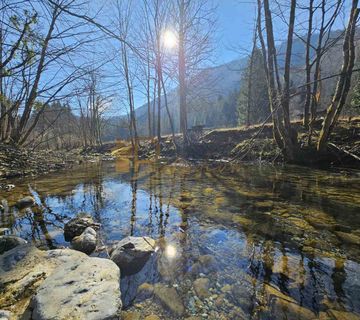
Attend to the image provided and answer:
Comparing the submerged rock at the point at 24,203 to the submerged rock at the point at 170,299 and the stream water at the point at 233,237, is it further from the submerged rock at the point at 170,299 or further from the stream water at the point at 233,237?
the submerged rock at the point at 170,299

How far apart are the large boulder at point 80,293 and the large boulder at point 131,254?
0.37 metres

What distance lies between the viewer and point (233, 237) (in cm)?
337

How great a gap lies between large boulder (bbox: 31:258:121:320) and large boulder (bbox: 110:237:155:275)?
37 centimetres

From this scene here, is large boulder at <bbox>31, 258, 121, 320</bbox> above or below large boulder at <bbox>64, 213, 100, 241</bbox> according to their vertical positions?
above

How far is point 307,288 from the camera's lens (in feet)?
7.34

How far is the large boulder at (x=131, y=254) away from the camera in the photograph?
2.67 m

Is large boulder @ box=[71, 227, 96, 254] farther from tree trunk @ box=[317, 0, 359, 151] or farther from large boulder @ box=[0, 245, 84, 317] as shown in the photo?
tree trunk @ box=[317, 0, 359, 151]

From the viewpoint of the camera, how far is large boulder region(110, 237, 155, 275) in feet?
8.76

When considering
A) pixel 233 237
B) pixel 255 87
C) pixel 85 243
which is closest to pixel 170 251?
pixel 233 237

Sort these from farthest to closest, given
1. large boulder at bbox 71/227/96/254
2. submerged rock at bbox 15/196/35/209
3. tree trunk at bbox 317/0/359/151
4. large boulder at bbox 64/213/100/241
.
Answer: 1. tree trunk at bbox 317/0/359/151
2. submerged rock at bbox 15/196/35/209
3. large boulder at bbox 64/213/100/241
4. large boulder at bbox 71/227/96/254

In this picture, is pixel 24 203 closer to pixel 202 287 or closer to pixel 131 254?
pixel 131 254

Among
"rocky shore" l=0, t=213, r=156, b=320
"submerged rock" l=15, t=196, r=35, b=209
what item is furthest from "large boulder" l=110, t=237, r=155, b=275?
"submerged rock" l=15, t=196, r=35, b=209

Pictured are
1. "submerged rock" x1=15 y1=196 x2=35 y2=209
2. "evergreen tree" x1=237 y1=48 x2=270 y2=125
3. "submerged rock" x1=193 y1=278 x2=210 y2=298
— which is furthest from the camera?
"evergreen tree" x1=237 y1=48 x2=270 y2=125

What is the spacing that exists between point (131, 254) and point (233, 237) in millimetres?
1401
